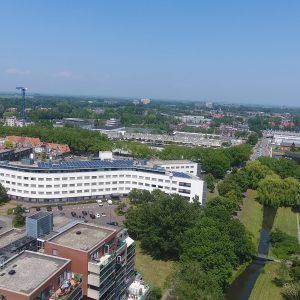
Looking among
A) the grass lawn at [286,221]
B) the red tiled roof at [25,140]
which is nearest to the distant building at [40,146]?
the red tiled roof at [25,140]

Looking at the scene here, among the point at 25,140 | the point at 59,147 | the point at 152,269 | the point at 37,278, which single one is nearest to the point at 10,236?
the point at 37,278

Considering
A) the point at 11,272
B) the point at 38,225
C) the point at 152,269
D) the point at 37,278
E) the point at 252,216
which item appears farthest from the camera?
the point at 252,216

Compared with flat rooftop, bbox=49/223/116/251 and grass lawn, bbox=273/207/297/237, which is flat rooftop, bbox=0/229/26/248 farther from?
grass lawn, bbox=273/207/297/237

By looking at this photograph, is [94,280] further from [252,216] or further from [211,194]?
[211,194]

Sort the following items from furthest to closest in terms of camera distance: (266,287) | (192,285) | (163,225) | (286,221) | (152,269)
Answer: (286,221), (163,225), (152,269), (266,287), (192,285)

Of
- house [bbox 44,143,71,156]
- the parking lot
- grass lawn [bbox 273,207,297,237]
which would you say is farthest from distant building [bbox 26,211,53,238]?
house [bbox 44,143,71,156]

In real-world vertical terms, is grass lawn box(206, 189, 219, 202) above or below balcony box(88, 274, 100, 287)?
below
